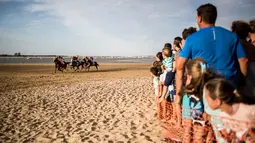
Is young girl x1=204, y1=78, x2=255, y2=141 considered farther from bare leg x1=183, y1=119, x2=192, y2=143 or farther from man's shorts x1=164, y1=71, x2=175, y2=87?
man's shorts x1=164, y1=71, x2=175, y2=87

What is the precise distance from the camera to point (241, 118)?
79.3 inches

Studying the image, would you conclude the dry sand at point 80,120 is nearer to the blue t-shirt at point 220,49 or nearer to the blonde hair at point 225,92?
the blue t-shirt at point 220,49

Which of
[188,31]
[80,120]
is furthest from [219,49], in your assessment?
[80,120]

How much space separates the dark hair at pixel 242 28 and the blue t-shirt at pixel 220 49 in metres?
0.63

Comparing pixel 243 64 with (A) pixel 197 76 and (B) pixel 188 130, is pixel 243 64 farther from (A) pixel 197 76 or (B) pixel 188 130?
(B) pixel 188 130

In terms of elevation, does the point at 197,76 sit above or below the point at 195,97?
above

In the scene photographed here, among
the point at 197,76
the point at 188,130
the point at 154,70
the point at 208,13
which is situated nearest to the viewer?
the point at 197,76

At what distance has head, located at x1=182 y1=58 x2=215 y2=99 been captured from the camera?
2396mm

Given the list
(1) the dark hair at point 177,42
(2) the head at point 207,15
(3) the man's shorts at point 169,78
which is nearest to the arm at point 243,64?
(2) the head at point 207,15

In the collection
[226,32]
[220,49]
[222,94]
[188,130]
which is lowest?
[188,130]

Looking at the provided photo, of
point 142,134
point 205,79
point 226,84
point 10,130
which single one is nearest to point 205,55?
point 205,79

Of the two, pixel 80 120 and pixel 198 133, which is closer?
pixel 198 133

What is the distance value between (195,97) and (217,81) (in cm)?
66

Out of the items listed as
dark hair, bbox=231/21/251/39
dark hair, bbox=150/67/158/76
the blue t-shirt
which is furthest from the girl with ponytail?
dark hair, bbox=150/67/158/76
